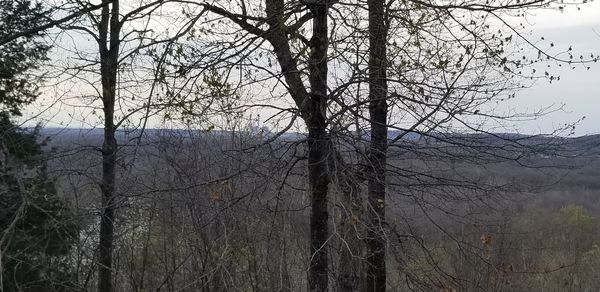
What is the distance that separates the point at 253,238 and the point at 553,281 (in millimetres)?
8920

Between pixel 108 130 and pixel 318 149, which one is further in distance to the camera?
pixel 108 130

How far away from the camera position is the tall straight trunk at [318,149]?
5988 mm

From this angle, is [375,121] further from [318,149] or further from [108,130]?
[108,130]

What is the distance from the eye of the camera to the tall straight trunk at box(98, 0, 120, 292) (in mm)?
7949

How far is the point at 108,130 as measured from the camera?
987 cm

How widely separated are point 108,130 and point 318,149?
496 cm

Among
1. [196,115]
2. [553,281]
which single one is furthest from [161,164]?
[553,281]

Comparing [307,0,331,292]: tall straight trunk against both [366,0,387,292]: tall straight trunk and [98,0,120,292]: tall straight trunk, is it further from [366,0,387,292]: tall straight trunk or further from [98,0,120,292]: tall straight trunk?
[98,0,120,292]: tall straight trunk

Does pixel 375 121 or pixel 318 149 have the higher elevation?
pixel 375 121

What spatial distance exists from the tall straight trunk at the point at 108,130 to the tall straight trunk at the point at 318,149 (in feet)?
8.86

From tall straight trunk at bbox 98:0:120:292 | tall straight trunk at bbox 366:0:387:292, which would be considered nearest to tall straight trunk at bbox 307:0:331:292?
tall straight trunk at bbox 366:0:387:292

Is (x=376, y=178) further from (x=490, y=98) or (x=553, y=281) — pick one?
A: (x=553, y=281)

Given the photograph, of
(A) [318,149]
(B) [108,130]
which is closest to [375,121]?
(A) [318,149]

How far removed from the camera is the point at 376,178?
6234mm
